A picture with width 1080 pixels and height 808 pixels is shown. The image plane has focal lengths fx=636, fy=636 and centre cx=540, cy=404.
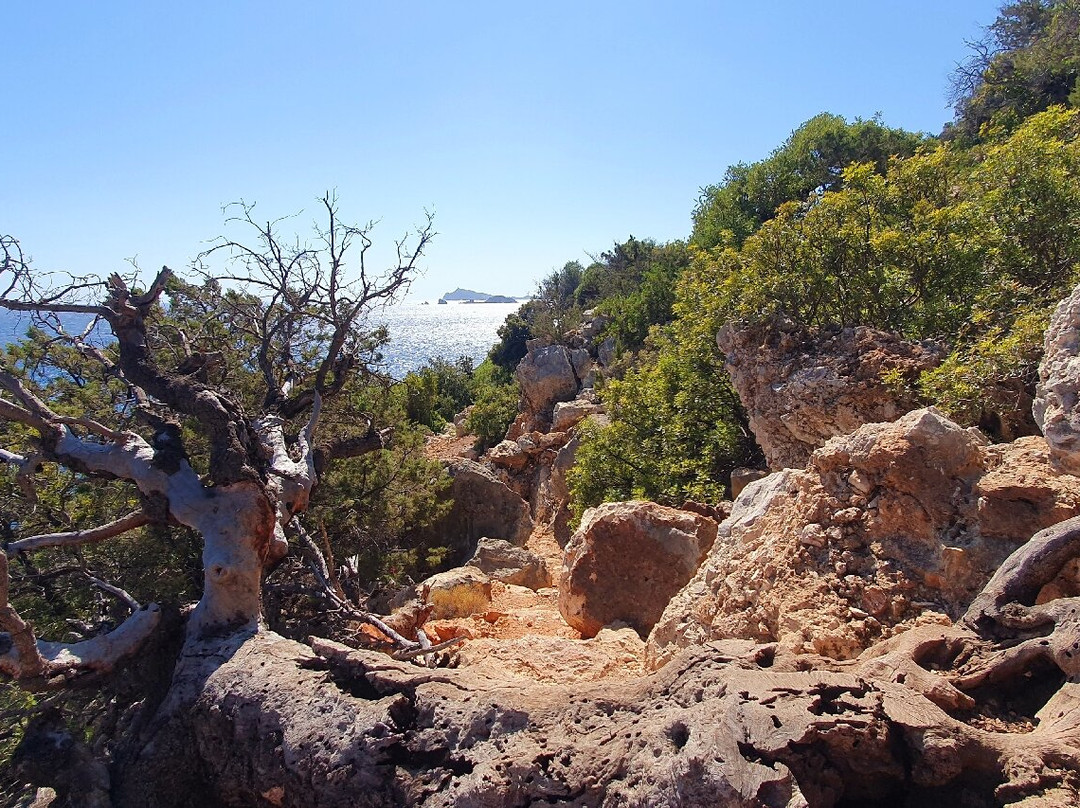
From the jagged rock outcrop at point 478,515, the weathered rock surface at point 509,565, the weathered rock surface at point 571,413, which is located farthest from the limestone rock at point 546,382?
the weathered rock surface at point 509,565

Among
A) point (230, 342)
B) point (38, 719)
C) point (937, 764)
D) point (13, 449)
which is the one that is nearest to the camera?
point (937, 764)

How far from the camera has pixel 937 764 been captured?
2508mm

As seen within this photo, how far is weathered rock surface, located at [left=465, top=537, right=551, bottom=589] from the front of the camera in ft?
35.4

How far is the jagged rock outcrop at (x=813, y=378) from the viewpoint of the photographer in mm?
7211

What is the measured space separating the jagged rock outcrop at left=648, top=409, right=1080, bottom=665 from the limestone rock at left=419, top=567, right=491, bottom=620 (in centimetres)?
410

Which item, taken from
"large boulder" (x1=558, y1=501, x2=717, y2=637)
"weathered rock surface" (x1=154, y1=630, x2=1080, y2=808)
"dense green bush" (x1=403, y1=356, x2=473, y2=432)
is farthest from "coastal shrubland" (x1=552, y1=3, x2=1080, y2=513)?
"dense green bush" (x1=403, y1=356, x2=473, y2=432)

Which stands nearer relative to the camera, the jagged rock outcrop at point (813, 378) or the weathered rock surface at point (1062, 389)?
the weathered rock surface at point (1062, 389)

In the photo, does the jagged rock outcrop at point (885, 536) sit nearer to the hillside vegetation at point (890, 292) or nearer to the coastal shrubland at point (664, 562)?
the coastal shrubland at point (664, 562)

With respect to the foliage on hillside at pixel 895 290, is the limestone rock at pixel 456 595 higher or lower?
lower

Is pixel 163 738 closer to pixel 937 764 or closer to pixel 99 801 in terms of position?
pixel 99 801

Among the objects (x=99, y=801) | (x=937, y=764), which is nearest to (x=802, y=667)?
(x=937, y=764)

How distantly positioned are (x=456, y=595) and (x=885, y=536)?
5.79 metres

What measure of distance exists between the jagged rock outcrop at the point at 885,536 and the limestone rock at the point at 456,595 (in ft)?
13.5

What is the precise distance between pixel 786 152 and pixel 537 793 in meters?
32.9
